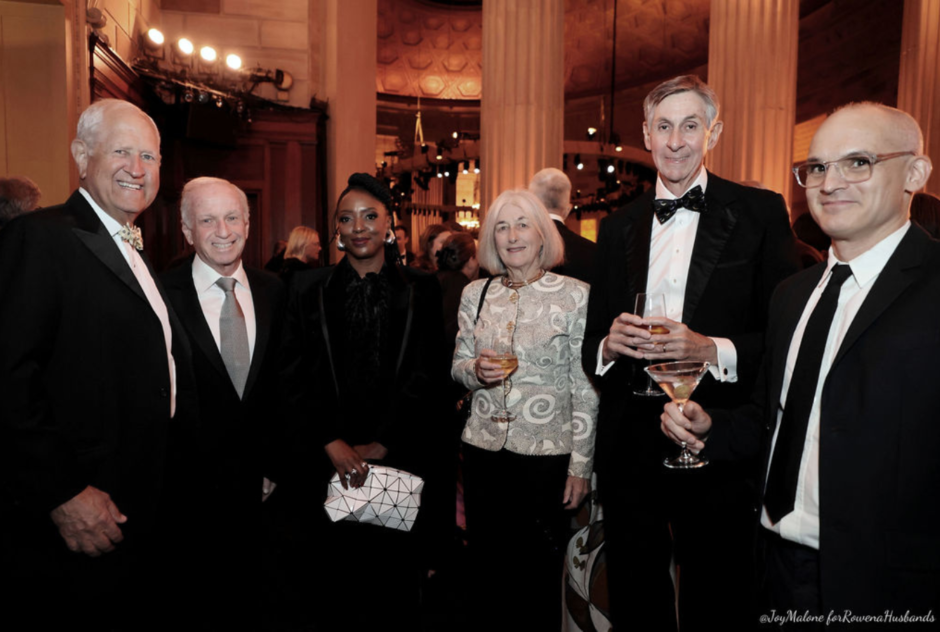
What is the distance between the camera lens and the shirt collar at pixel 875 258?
1.58m

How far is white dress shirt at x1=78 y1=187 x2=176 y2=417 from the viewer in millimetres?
2121

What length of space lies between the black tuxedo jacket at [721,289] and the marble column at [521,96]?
5423 millimetres

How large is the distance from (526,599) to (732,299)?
1.42 metres

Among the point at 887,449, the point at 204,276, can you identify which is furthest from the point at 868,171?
the point at 204,276

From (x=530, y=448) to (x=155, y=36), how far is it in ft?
25.3

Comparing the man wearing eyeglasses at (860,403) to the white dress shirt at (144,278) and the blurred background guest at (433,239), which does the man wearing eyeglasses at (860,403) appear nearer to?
the white dress shirt at (144,278)

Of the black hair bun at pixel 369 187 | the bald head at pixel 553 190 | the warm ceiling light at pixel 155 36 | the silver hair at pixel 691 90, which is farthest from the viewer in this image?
the warm ceiling light at pixel 155 36

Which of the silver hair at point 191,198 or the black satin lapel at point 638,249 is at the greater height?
the silver hair at point 191,198

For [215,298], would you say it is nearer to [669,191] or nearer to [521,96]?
[669,191]

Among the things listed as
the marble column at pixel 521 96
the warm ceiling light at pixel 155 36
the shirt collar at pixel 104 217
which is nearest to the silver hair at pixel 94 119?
the shirt collar at pixel 104 217

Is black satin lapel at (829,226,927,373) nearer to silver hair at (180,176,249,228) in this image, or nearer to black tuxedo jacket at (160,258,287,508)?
black tuxedo jacket at (160,258,287,508)

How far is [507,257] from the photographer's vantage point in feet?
9.26

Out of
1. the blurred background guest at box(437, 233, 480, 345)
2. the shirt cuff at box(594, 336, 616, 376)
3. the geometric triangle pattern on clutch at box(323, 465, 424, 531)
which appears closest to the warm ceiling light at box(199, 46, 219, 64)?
the blurred background guest at box(437, 233, 480, 345)

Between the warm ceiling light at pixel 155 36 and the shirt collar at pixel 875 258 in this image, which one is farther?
the warm ceiling light at pixel 155 36
